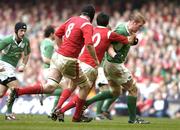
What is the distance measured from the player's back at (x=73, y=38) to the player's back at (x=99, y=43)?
0.64 meters

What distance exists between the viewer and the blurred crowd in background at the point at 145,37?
86.8ft

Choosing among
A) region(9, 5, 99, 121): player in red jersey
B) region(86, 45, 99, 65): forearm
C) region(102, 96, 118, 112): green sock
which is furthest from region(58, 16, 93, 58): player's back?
region(102, 96, 118, 112): green sock

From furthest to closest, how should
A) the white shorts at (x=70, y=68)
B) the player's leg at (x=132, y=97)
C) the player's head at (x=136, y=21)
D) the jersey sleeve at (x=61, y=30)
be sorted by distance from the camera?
the player's leg at (x=132, y=97), the player's head at (x=136, y=21), the jersey sleeve at (x=61, y=30), the white shorts at (x=70, y=68)

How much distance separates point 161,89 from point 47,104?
14.6ft

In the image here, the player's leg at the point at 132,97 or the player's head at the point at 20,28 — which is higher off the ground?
the player's head at the point at 20,28

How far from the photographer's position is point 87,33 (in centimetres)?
1639

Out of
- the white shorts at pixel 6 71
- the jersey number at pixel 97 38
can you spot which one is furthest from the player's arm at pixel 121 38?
the white shorts at pixel 6 71

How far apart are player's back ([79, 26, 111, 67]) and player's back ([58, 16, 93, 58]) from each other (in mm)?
635

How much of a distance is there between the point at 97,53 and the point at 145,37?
43.4ft

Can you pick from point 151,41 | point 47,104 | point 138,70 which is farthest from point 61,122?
point 151,41

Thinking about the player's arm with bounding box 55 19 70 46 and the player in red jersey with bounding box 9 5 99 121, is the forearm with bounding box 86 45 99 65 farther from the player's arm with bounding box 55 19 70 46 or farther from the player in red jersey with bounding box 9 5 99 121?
the player's arm with bounding box 55 19 70 46

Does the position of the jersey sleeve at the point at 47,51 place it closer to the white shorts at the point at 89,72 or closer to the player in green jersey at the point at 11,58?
the player in green jersey at the point at 11,58

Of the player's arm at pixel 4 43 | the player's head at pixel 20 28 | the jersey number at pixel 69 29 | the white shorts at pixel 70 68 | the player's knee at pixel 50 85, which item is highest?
the player's head at pixel 20 28

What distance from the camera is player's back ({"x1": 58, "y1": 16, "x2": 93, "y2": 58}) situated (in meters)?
16.8
